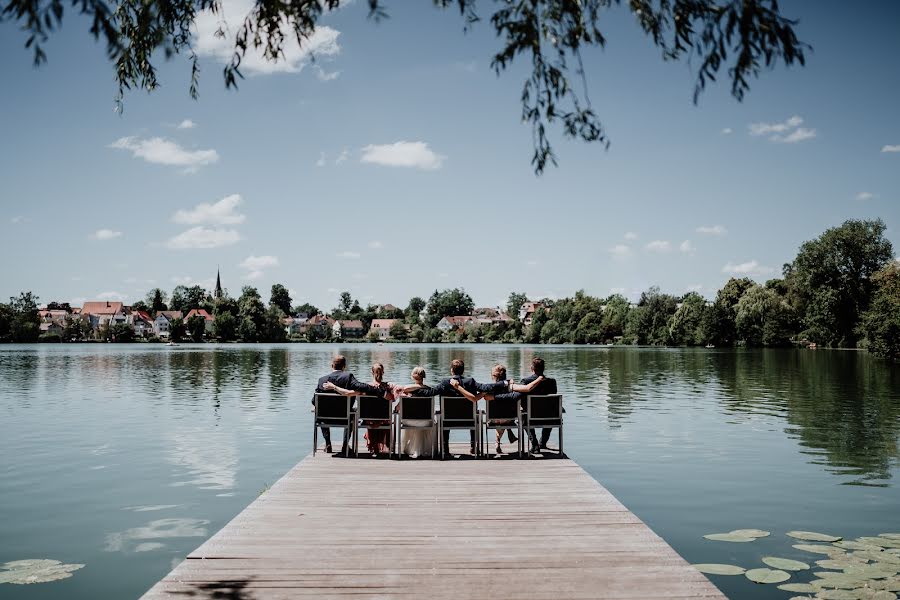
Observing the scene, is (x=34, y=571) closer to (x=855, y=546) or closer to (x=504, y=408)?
(x=504, y=408)

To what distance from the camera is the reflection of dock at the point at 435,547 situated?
5266mm

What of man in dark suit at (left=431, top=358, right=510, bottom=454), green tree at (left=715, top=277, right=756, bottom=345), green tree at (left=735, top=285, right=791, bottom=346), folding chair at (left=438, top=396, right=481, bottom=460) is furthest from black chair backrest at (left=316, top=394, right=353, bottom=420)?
green tree at (left=715, top=277, right=756, bottom=345)

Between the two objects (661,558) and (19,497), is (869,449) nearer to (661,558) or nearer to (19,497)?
(661,558)

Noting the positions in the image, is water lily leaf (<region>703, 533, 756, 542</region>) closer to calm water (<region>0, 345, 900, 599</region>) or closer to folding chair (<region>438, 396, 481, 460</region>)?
calm water (<region>0, 345, 900, 599</region>)

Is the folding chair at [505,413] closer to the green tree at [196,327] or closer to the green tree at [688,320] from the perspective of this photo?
the green tree at [688,320]

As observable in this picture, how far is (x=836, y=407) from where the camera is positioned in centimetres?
2416

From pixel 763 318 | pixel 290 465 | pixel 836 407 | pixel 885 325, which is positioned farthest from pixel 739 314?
pixel 290 465

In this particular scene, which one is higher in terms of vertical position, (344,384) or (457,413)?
(344,384)

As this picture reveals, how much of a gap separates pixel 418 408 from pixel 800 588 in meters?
5.77

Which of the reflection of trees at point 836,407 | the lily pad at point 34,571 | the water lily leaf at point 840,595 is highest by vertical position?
the water lily leaf at point 840,595

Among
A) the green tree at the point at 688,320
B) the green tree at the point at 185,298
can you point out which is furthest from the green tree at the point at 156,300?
the green tree at the point at 688,320

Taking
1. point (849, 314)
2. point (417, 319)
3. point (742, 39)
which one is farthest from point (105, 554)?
point (417, 319)

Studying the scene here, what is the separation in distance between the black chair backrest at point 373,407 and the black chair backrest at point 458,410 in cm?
90

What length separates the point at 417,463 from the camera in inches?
422
